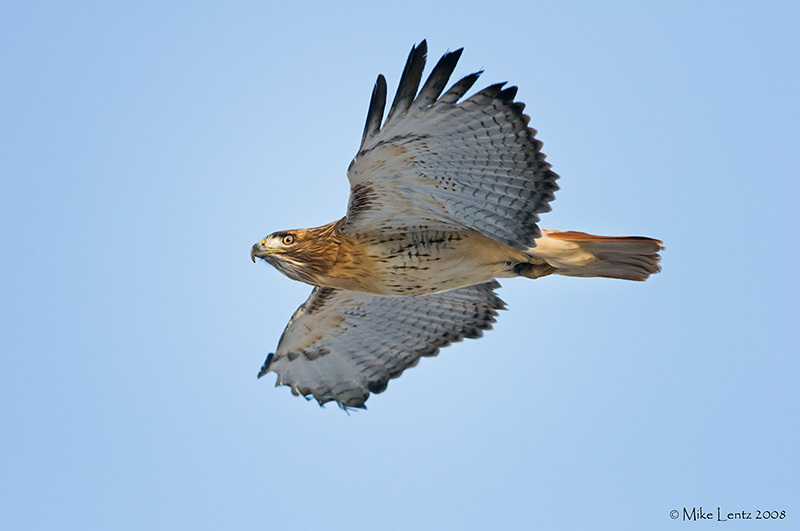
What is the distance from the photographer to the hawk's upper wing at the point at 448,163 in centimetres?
698

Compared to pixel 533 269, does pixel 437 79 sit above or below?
above

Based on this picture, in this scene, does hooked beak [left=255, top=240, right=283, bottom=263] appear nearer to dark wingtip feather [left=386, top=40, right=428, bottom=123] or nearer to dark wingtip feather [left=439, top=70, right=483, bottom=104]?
dark wingtip feather [left=386, top=40, right=428, bottom=123]

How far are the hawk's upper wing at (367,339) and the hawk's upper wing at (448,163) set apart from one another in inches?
68.1

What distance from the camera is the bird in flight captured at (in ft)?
23.3

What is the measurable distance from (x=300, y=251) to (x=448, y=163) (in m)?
1.53

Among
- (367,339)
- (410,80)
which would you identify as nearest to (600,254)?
(410,80)

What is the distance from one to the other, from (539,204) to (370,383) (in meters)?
3.08

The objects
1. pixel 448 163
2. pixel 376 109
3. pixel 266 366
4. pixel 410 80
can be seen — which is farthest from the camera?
pixel 266 366

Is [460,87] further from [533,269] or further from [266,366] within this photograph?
[266,366]

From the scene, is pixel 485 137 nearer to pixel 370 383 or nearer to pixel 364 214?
pixel 364 214

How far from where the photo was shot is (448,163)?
7.43 metres

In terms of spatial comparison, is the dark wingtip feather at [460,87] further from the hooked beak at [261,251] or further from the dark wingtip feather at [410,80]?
the hooked beak at [261,251]

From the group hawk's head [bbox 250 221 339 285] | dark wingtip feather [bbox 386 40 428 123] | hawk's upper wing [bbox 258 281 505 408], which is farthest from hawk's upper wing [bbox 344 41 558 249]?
hawk's upper wing [bbox 258 281 505 408]

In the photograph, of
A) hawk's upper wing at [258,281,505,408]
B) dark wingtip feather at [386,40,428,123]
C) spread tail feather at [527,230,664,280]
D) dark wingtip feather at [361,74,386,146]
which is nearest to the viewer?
dark wingtip feather at [386,40,428,123]
